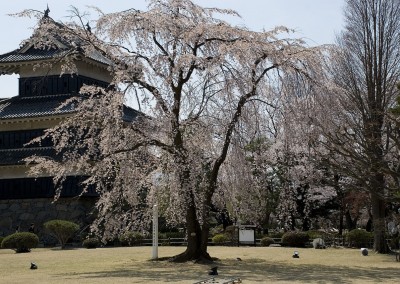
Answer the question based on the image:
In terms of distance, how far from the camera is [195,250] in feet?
73.9

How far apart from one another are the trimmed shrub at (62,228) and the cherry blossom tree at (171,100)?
41.3 ft

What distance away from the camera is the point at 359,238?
1406 inches

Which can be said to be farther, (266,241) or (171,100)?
(266,241)

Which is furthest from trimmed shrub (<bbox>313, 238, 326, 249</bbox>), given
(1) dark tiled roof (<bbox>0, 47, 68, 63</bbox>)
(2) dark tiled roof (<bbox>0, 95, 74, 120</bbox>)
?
(1) dark tiled roof (<bbox>0, 47, 68, 63</bbox>)

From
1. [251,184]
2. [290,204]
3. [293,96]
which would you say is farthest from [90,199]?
[293,96]

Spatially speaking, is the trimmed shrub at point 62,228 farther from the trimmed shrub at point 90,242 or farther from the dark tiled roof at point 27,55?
the dark tiled roof at point 27,55

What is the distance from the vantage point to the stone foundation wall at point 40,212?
3834cm

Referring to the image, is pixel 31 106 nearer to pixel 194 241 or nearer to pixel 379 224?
pixel 194 241

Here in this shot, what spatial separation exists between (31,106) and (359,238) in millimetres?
21972

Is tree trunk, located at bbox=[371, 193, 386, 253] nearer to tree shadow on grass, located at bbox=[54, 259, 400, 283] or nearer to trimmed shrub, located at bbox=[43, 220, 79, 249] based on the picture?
tree shadow on grass, located at bbox=[54, 259, 400, 283]

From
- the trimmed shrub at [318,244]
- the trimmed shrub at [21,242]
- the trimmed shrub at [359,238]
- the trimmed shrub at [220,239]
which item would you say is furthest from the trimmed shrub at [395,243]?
the trimmed shrub at [21,242]

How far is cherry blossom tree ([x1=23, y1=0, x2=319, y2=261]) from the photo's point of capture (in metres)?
20.9

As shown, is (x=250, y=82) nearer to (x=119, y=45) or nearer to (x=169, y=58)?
(x=169, y=58)

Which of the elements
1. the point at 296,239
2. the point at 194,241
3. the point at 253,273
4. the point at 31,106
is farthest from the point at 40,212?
the point at 253,273
